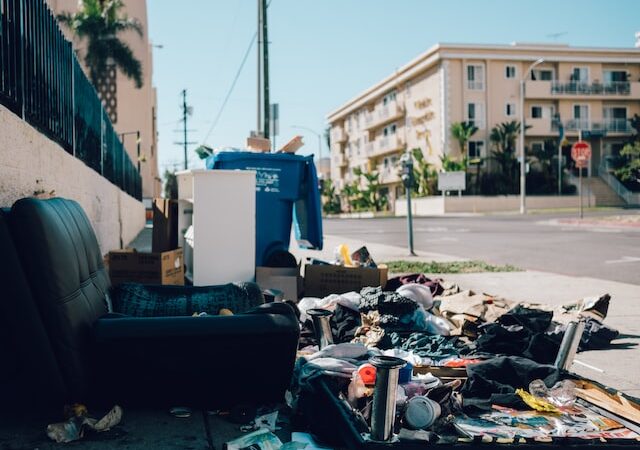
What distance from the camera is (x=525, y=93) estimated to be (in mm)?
52188

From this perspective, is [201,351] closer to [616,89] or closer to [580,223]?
[580,223]

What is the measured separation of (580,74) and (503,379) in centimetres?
5607

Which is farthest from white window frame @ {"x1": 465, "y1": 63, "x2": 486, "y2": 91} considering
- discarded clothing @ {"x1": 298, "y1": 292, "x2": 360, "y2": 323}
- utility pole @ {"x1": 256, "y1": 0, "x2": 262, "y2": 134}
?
discarded clothing @ {"x1": 298, "y1": 292, "x2": 360, "y2": 323}

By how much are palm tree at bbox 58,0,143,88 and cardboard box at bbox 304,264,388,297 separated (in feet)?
106

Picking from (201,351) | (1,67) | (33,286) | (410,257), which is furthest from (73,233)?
(410,257)

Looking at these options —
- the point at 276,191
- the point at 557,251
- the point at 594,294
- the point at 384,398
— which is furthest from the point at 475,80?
the point at 384,398

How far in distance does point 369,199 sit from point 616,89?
76.4 ft

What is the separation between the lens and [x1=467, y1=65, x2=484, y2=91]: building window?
170 ft

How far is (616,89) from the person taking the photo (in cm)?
5459

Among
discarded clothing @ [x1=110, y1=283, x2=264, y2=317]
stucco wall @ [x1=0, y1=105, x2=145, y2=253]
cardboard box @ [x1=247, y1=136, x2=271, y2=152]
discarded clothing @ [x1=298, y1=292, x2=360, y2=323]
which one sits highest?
cardboard box @ [x1=247, y1=136, x2=271, y2=152]

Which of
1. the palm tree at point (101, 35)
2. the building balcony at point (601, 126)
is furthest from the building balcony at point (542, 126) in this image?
the palm tree at point (101, 35)

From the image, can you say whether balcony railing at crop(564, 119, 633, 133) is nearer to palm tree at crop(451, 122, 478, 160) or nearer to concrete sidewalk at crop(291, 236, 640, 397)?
palm tree at crop(451, 122, 478, 160)

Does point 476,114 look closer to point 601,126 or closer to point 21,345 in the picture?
point 601,126

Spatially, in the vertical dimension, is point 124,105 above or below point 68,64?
above
